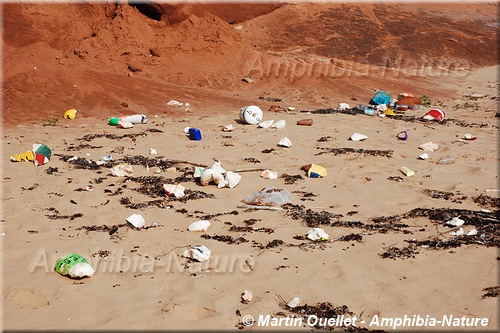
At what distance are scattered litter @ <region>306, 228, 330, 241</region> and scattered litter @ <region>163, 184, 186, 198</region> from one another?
1628 millimetres

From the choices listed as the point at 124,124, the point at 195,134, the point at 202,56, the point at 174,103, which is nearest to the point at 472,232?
the point at 195,134

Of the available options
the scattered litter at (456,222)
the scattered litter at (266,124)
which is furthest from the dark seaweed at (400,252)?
the scattered litter at (266,124)

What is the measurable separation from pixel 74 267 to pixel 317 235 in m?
1.90

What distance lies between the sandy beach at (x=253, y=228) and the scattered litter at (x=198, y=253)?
0.06m

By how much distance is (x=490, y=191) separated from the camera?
5.30 m

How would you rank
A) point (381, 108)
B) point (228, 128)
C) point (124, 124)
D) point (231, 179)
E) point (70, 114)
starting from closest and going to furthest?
point (231, 179), point (228, 128), point (124, 124), point (70, 114), point (381, 108)

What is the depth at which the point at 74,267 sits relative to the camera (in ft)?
12.3

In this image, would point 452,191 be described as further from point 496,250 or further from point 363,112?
point 363,112

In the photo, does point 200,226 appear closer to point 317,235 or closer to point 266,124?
point 317,235

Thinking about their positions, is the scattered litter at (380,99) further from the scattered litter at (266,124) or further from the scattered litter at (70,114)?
the scattered litter at (70,114)

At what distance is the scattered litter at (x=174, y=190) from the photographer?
17.7 ft

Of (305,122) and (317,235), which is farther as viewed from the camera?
(305,122)

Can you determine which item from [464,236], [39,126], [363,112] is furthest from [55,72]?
[464,236]

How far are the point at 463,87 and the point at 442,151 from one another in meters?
6.64
